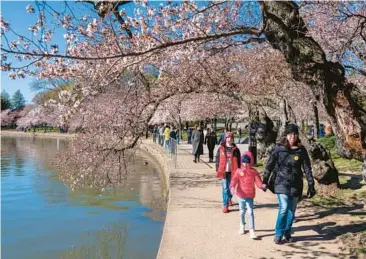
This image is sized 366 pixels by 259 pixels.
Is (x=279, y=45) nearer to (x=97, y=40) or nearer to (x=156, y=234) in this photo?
(x=97, y=40)

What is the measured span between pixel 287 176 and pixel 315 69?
1.63 m

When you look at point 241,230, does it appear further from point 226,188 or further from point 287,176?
point 226,188

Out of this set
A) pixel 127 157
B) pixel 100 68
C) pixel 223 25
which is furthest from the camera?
pixel 127 157

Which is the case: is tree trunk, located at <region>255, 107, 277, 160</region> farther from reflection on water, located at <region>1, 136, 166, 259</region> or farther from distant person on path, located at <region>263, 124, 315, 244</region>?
distant person on path, located at <region>263, 124, 315, 244</region>

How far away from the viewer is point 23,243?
916 centimetres

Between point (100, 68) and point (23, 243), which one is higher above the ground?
point (100, 68)

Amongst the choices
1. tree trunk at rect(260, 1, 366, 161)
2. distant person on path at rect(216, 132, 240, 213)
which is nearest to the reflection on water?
distant person on path at rect(216, 132, 240, 213)

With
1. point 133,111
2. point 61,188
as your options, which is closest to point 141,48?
point 133,111

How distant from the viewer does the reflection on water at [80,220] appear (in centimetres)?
871

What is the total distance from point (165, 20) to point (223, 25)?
2.53 m

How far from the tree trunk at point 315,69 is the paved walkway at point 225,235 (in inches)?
65.3

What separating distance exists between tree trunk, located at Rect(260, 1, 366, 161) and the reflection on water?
15.3 ft

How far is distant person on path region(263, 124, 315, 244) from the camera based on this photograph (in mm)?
5844

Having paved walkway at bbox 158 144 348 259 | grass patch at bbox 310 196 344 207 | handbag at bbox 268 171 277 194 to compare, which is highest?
handbag at bbox 268 171 277 194
